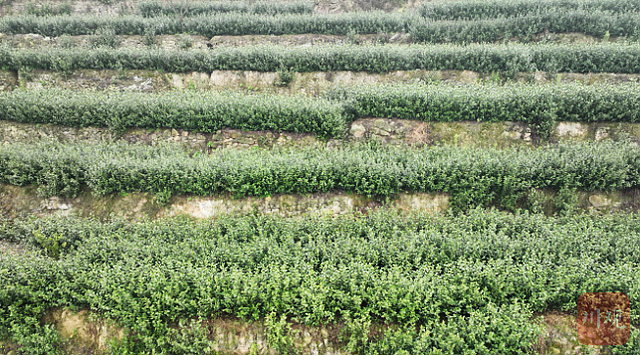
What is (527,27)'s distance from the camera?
63.9ft

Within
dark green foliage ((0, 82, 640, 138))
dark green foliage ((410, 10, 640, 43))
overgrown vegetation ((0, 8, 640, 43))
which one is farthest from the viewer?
overgrown vegetation ((0, 8, 640, 43))

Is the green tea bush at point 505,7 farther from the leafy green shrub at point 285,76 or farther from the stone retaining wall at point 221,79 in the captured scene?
the leafy green shrub at point 285,76

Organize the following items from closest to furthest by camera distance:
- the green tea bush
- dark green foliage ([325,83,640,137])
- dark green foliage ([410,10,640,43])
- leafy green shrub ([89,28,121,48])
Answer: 1. dark green foliage ([325,83,640,137])
2. dark green foliage ([410,10,640,43])
3. leafy green shrub ([89,28,121,48])
4. the green tea bush

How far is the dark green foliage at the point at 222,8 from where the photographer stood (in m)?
23.3

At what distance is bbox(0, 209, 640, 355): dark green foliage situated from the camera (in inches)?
292

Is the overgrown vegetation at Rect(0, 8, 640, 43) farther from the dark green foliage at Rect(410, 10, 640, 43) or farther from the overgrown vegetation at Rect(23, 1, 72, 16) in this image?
the overgrown vegetation at Rect(23, 1, 72, 16)

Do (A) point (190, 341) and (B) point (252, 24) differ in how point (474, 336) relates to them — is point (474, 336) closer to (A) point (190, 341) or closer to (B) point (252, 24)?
(A) point (190, 341)

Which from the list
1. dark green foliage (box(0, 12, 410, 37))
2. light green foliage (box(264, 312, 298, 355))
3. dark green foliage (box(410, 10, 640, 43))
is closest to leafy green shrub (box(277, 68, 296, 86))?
dark green foliage (box(0, 12, 410, 37))

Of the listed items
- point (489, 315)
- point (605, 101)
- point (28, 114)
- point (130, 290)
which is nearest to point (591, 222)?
point (489, 315)

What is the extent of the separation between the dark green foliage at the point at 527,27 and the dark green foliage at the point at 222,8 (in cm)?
841

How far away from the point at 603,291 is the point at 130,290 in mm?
10462

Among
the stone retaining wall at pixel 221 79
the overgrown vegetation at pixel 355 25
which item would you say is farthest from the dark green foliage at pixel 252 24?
the stone retaining wall at pixel 221 79

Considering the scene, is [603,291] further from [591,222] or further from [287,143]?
[287,143]

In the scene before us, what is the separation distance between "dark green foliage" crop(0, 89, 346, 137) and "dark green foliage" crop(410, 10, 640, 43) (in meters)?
9.85
